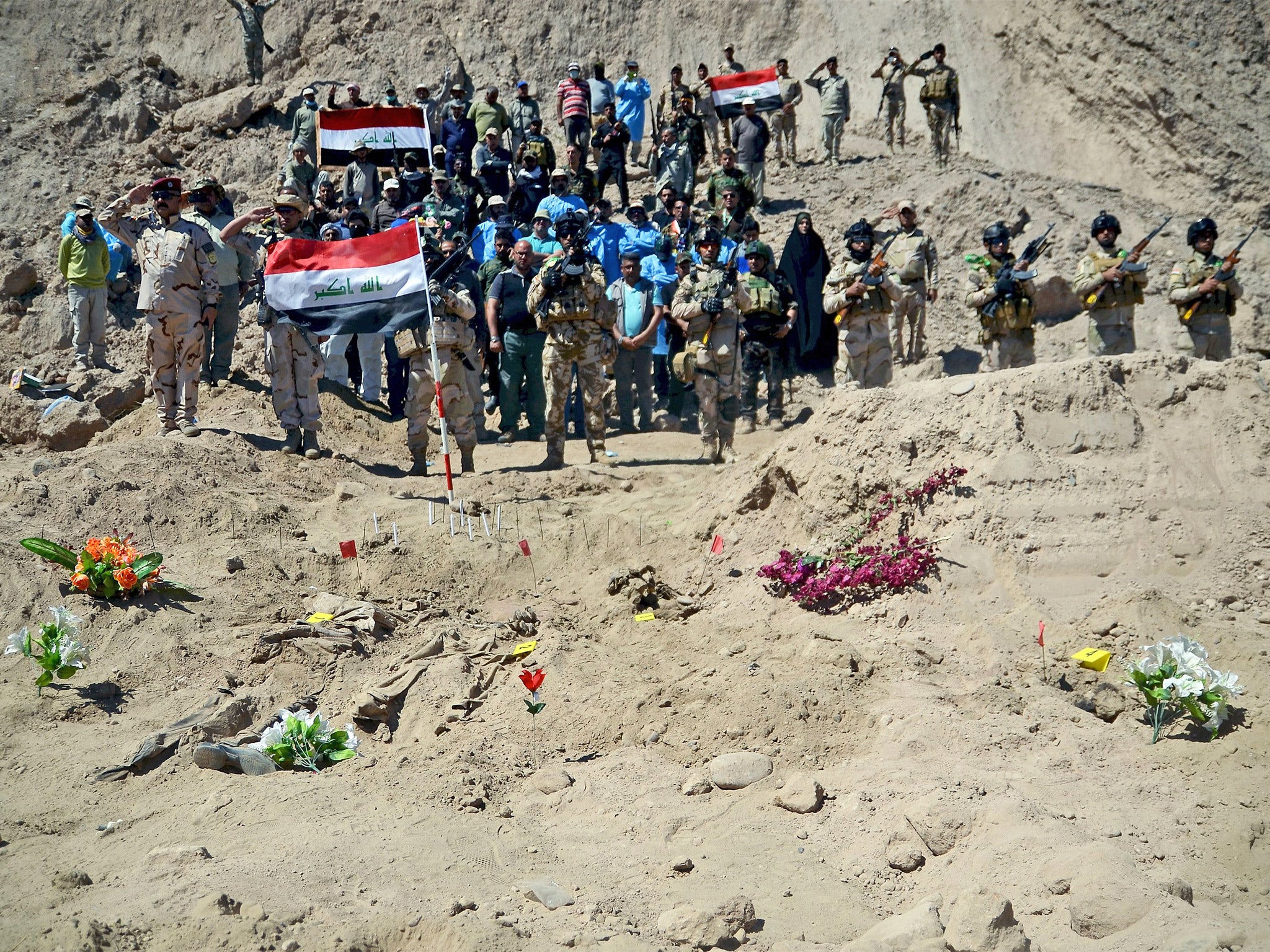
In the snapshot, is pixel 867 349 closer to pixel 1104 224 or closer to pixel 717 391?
pixel 717 391

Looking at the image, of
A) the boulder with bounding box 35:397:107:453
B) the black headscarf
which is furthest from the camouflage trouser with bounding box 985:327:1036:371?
the boulder with bounding box 35:397:107:453

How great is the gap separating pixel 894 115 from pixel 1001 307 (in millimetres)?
9298

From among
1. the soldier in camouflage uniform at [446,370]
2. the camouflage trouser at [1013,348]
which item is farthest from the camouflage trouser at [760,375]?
the soldier in camouflage uniform at [446,370]

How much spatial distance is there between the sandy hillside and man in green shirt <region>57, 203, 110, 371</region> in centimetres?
106

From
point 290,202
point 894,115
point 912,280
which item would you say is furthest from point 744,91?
point 290,202

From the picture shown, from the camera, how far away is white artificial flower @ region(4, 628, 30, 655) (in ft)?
20.9

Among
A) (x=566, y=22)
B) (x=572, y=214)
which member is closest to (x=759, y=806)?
(x=572, y=214)

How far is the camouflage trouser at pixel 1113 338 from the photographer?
10.2 metres

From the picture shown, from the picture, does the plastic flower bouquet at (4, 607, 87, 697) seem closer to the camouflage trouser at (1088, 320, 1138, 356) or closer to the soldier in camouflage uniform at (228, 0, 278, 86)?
the camouflage trouser at (1088, 320, 1138, 356)

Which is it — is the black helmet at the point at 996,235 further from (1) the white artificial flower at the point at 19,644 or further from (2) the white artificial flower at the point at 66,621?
(1) the white artificial flower at the point at 19,644

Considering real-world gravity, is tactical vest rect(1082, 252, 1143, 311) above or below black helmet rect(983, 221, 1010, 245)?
below

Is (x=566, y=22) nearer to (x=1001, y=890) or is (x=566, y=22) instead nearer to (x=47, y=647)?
(x=47, y=647)

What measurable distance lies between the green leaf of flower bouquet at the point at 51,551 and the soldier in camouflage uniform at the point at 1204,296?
9.12 m

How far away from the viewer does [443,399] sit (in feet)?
32.5
